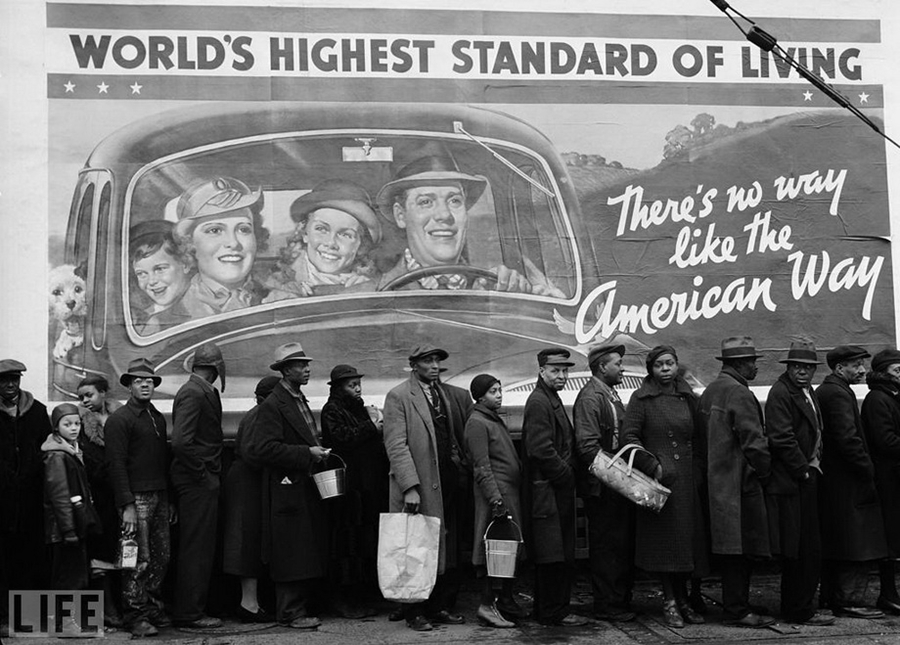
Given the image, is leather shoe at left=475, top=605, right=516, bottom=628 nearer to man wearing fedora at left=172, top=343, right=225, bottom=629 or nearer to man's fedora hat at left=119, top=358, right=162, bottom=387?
man wearing fedora at left=172, top=343, right=225, bottom=629

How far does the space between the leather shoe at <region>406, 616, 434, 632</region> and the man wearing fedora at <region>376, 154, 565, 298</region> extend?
2996 millimetres

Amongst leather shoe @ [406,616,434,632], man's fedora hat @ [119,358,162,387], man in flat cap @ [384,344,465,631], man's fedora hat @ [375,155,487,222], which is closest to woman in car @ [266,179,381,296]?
man's fedora hat @ [375,155,487,222]

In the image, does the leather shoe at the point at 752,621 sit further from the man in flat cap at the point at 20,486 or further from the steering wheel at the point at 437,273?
the man in flat cap at the point at 20,486

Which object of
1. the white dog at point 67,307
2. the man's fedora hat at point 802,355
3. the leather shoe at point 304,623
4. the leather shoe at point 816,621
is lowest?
the leather shoe at point 816,621

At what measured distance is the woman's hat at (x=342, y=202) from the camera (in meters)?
10.4

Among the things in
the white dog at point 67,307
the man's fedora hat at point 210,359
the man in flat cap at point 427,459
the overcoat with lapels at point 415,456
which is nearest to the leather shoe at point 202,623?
the man in flat cap at point 427,459

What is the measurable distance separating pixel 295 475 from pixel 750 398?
3443 millimetres

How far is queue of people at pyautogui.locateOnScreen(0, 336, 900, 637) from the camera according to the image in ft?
28.6

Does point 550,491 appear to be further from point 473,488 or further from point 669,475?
point 669,475

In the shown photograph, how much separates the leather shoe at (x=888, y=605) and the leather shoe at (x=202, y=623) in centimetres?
513

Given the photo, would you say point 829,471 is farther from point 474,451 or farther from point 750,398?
point 474,451

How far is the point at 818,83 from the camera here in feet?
26.8

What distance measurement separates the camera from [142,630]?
8617mm

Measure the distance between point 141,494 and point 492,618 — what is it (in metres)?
2.75
